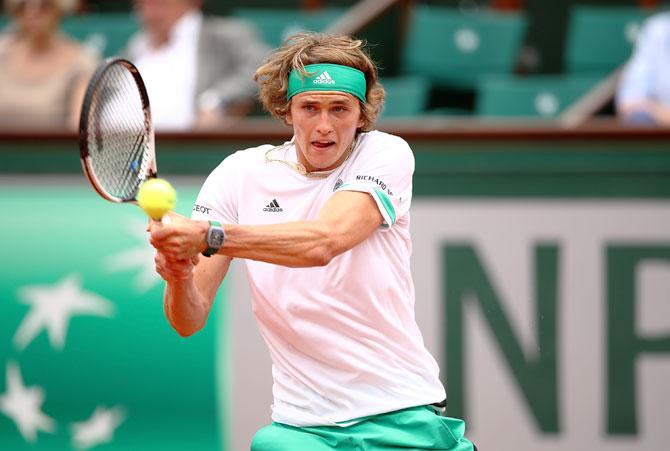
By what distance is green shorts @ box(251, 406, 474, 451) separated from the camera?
3.49 m

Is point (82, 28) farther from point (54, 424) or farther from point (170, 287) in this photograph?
point (170, 287)

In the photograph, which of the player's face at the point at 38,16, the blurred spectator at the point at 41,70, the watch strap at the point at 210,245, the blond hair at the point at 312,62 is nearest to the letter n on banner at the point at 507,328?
the blurred spectator at the point at 41,70

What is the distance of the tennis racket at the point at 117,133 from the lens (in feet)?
11.2

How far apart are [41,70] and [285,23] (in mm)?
2129

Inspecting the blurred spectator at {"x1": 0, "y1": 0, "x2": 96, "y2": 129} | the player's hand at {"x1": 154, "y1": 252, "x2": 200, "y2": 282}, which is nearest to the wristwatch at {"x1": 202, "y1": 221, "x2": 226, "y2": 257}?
the player's hand at {"x1": 154, "y1": 252, "x2": 200, "y2": 282}

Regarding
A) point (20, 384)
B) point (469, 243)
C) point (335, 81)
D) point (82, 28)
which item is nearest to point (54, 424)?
point (20, 384)

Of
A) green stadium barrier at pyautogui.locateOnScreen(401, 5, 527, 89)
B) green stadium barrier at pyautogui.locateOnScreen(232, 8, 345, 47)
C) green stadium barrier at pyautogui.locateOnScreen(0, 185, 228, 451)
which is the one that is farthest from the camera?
green stadium barrier at pyautogui.locateOnScreen(232, 8, 345, 47)

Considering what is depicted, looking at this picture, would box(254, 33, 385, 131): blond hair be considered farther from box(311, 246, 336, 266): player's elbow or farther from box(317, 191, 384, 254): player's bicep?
box(311, 246, 336, 266): player's elbow

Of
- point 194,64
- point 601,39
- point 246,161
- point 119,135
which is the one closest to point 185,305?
point 246,161

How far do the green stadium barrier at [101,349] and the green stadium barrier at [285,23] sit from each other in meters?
2.62

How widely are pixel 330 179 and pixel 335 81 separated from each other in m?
0.28

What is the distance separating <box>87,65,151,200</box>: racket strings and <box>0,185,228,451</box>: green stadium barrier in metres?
2.14

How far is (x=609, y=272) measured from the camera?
5777 mm

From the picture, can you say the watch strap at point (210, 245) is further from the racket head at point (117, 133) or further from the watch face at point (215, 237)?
the racket head at point (117, 133)
